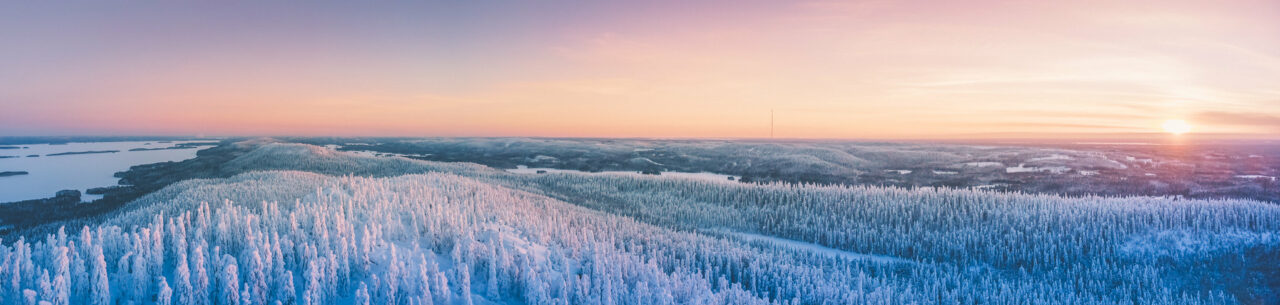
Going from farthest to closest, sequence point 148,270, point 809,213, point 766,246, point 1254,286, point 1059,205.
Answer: point 809,213, point 1059,205, point 766,246, point 1254,286, point 148,270

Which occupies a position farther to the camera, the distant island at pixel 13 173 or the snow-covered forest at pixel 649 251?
the distant island at pixel 13 173

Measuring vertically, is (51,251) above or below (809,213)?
above

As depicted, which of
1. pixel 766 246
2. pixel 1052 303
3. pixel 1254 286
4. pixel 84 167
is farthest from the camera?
pixel 84 167

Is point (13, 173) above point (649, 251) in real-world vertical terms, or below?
below

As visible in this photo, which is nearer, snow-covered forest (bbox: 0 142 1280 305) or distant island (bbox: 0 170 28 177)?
snow-covered forest (bbox: 0 142 1280 305)

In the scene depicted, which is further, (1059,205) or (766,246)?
(1059,205)

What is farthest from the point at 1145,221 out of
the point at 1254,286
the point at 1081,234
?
the point at 1254,286

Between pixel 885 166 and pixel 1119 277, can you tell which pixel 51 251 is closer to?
pixel 1119 277
